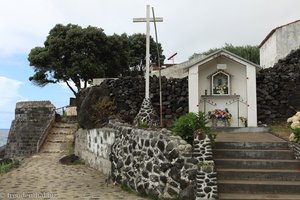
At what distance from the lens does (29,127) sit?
70.4 ft

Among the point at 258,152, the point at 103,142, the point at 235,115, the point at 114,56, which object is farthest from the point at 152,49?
the point at 258,152

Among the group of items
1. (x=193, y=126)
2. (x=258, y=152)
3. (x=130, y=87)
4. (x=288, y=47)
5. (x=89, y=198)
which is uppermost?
(x=288, y=47)

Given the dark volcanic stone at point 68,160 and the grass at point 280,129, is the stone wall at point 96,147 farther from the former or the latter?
the grass at point 280,129

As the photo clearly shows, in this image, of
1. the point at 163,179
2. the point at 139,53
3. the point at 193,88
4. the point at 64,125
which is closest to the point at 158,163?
→ the point at 163,179

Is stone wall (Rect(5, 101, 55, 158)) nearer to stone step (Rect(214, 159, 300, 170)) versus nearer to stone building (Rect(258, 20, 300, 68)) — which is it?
stone step (Rect(214, 159, 300, 170))

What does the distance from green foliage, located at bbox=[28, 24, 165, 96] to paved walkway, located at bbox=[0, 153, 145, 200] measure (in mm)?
16503

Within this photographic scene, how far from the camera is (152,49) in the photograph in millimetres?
40562

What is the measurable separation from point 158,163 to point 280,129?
6808mm

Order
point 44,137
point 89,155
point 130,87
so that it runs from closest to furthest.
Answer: point 89,155
point 130,87
point 44,137

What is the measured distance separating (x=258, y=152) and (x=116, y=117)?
17.1 ft

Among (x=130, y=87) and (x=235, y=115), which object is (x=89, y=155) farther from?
(x=235, y=115)

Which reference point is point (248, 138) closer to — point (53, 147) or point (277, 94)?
point (277, 94)

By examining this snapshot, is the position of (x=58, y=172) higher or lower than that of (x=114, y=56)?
lower

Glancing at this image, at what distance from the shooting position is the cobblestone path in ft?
31.0
